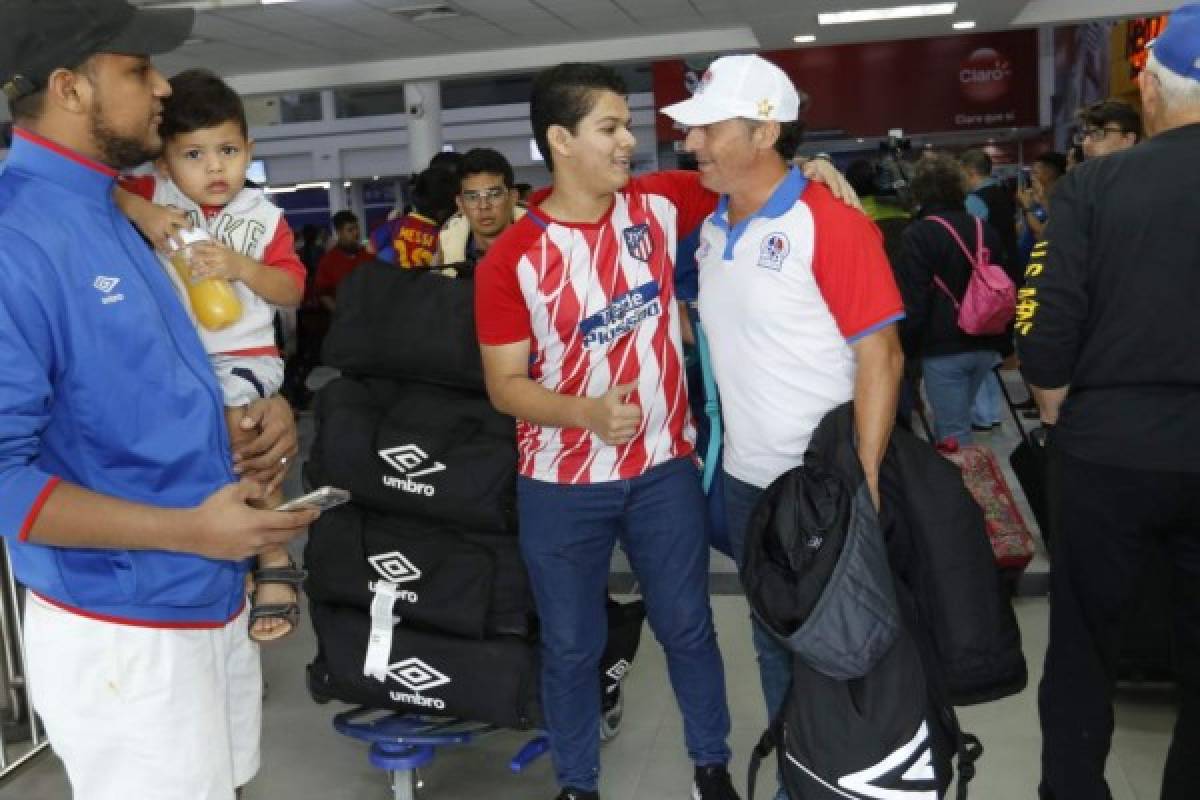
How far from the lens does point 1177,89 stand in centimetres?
204

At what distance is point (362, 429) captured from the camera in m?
2.72

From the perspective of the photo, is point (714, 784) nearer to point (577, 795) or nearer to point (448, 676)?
point (577, 795)

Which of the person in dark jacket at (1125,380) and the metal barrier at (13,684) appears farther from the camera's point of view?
the metal barrier at (13,684)

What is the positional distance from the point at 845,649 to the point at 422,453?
3.47ft

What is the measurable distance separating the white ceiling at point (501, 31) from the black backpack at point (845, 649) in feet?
23.4

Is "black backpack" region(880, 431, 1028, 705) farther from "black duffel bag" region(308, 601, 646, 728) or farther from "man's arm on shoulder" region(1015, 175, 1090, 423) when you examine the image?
"black duffel bag" region(308, 601, 646, 728)

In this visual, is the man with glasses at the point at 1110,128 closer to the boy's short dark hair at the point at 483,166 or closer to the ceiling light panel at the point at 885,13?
the boy's short dark hair at the point at 483,166

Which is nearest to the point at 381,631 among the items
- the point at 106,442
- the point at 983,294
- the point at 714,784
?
the point at 714,784

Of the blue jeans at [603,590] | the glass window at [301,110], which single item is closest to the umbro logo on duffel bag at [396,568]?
the blue jeans at [603,590]

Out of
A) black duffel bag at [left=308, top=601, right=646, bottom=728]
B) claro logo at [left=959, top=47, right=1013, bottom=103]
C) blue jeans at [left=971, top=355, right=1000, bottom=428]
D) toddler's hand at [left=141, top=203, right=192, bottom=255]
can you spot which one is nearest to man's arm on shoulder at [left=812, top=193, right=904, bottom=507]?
black duffel bag at [left=308, top=601, right=646, bottom=728]

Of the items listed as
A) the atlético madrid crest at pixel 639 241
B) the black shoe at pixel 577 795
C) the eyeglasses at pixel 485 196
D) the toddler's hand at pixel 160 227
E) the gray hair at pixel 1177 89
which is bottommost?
the black shoe at pixel 577 795

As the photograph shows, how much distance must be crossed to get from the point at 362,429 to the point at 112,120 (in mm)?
1344

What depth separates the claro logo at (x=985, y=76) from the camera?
1200cm

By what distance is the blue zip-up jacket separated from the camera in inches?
51.7
